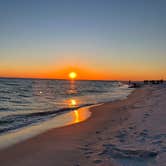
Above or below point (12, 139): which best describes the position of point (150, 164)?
above

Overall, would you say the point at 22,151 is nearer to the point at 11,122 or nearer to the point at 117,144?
the point at 117,144

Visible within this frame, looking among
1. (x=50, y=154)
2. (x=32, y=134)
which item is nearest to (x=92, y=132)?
(x=32, y=134)

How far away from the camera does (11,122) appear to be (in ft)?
37.2

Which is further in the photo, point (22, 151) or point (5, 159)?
point (22, 151)

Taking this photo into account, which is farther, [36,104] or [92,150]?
[36,104]

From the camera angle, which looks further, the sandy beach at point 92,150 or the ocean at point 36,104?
the ocean at point 36,104

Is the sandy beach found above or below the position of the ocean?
above

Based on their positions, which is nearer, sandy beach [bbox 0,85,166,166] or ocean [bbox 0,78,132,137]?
sandy beach [bbox 0,85,166,166]

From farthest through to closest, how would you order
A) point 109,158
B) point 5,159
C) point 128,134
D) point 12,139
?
point 12,139 → point 128,134 → point 5,159 → point 109,158

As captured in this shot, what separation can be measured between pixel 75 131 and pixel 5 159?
146 inches

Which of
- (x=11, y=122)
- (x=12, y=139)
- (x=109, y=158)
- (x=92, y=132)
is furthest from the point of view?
(x=11, y=122)

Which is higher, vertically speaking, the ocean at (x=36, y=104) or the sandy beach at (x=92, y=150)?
the sandy beach at (x=92, y=150)

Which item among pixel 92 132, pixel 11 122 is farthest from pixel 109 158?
pixel 11 122

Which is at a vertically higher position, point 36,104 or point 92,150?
point 92,150
